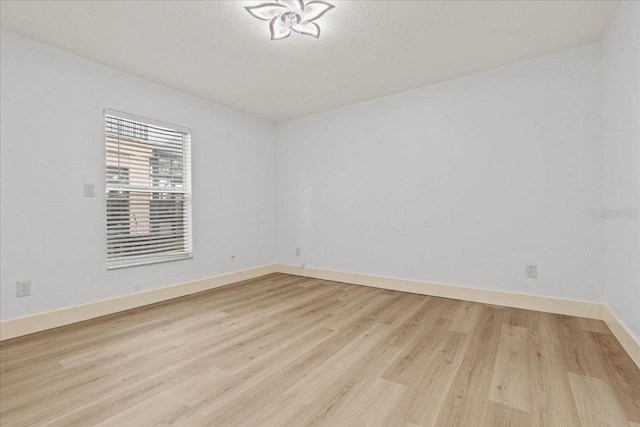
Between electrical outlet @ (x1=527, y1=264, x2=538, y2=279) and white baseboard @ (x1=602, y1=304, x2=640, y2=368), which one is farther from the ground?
electrical outlet @ (x1=527, y1=264, x2=538, y2=279)

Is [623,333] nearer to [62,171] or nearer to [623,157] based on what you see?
[623,157]

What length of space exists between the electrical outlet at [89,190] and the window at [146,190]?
5.1 inches

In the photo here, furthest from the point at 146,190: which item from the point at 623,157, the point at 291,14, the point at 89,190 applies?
the point at 623,157

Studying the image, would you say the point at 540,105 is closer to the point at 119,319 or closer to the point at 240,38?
the point at 240,38

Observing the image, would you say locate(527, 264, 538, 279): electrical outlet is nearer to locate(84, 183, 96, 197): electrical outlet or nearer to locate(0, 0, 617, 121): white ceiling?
locate(0, 0, 617, 121): white ceiling

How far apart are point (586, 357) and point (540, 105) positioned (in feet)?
7.73

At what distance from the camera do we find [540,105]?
3.00m

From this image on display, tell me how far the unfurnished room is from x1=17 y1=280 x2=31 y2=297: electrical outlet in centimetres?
1

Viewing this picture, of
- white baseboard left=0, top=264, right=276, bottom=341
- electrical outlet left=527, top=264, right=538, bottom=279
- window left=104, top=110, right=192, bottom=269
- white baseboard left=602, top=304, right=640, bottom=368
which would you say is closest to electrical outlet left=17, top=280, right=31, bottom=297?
white baseboard left=0, top=264, right=276, bottom=341

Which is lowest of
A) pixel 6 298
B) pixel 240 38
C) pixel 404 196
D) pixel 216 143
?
pixel 6 298

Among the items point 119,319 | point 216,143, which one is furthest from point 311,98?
point 119,319

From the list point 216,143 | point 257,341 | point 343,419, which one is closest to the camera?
point 343,419

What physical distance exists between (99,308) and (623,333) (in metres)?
4.59

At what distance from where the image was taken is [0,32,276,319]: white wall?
2527mm
